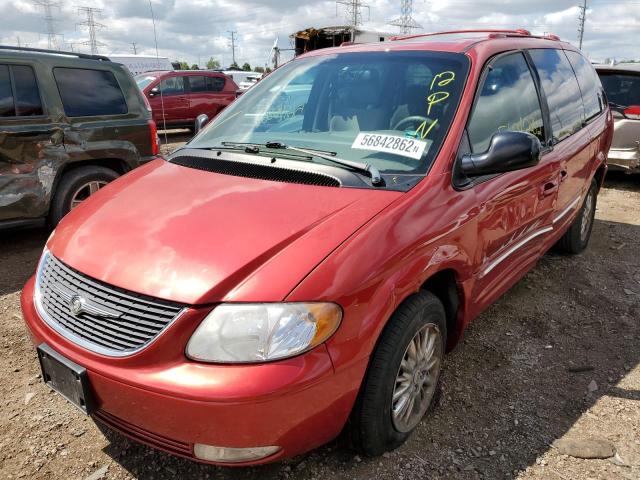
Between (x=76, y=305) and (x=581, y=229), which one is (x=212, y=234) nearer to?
(x=76, y=305)

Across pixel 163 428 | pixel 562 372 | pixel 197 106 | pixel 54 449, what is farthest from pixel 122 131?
pixel 197 106

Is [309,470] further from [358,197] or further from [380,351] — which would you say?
[358,197]

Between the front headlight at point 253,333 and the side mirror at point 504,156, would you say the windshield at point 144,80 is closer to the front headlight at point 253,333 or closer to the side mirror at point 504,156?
the side mirror at point 504,156

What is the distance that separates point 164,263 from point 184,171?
0.90 meters

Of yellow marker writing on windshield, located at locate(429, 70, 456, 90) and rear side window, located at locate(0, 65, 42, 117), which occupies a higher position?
yellow marker writing on windshield, located at locate(429, 70, 456, 90)

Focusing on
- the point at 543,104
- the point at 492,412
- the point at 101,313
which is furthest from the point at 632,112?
the point at 101,313

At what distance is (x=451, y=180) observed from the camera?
238 centimetres

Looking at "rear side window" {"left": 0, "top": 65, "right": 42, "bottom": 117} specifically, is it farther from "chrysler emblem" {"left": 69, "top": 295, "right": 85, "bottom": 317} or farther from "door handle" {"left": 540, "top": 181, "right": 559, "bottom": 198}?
"door handle" {"left": 540, "top": 181, "right": 559, "bottom": 198}

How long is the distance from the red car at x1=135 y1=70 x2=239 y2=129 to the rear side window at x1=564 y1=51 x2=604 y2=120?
394 inches

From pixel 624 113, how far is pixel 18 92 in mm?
7542

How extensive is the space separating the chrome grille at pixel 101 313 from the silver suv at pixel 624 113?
7534 millimetres

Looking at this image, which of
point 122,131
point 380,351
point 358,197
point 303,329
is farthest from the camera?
point 122,131

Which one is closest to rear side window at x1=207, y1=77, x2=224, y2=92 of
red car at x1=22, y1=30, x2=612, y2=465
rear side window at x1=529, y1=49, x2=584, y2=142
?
rear side window at x1=529, y1=49, x2=584, y2=142

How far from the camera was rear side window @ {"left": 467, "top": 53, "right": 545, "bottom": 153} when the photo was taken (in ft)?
8.73
